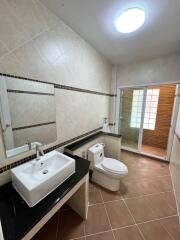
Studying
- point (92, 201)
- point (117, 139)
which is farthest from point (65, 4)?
point (92, 201)

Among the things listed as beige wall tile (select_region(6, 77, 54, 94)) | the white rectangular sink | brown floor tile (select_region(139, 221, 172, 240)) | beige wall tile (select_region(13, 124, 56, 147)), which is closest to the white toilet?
brown floor tile (select_region(139, 221, 172, 240))

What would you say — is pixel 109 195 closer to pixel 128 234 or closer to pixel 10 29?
pixel 128 234

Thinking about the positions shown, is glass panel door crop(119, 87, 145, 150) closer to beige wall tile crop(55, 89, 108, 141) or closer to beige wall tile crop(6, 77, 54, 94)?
beige wall tile crop(55, 89, 108, 141)

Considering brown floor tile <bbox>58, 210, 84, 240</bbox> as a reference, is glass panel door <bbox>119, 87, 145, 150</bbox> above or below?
above

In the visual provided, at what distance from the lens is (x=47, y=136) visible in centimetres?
137

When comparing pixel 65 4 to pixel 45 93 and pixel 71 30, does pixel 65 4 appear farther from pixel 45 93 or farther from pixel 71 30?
pixel 45 93

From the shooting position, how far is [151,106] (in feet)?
11.2

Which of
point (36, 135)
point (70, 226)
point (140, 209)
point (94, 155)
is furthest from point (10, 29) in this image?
point (140, 209)

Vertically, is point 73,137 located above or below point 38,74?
below

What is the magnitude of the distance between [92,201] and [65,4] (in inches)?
98.7

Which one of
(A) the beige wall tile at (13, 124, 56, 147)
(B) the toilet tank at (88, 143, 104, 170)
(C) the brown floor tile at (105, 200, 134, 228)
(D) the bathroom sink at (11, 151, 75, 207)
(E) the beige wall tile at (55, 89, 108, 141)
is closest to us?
(D) the bathroom sink at (11, 151, 75, 207)

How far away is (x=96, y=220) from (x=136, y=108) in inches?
99.5

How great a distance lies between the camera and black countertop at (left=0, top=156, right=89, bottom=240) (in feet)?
2.19

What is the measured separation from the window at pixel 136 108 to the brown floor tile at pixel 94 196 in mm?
1957
